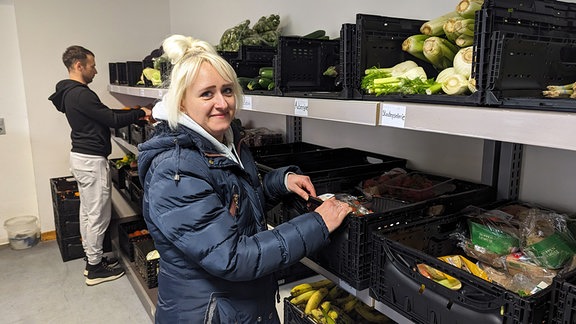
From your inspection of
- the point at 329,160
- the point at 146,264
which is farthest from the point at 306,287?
the point at 146,264

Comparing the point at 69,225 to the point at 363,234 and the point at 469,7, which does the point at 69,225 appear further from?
the point at 469,7

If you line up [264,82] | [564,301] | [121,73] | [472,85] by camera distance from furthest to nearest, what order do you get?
[121,73]
[264,82]
[472,85]
[564,301]

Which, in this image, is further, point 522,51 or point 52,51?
point 52,51

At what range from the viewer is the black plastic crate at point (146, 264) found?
3199mm

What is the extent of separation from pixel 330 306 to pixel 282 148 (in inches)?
37.2

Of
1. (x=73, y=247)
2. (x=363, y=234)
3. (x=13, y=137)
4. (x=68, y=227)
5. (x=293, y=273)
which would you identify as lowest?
(x=73, y=247)

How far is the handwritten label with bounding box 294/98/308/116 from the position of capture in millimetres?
1485

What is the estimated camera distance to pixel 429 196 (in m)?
1.57

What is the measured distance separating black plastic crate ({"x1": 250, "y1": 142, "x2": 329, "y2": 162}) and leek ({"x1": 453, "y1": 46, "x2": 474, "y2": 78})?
1.32 m

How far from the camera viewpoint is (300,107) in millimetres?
1517

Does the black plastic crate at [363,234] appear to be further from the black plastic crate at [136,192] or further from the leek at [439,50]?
the black plastic crate at [136,192]

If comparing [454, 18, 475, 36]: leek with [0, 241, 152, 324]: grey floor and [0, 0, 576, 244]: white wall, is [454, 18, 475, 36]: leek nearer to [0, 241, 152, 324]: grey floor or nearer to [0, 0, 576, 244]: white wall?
[0, 0, 576, 244]: white wall

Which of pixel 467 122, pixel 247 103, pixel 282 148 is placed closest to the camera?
pixel 467 122

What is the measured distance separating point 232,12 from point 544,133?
3.16 meters
